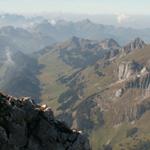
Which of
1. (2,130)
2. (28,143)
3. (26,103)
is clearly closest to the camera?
(2,130)

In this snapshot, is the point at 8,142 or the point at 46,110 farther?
the point at 46,110

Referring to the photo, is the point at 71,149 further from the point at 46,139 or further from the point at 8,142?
the point at 8,142

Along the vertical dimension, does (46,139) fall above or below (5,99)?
below

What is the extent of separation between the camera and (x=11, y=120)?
216 feet

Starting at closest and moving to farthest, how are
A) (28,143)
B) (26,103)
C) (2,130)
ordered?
(2,130) < (28,143) < (26,103)

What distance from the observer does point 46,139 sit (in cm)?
6875

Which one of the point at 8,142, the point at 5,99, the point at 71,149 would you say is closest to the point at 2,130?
the point at 8,142

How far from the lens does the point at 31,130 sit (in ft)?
226

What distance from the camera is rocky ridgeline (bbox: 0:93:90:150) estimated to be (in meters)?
64.9

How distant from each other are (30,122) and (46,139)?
158 inches

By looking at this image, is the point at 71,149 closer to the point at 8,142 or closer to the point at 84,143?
the point at 84,143

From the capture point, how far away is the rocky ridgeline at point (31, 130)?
64938 millimetres

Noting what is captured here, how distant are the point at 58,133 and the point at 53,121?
256 cm

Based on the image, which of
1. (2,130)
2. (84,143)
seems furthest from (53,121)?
(2,130)
